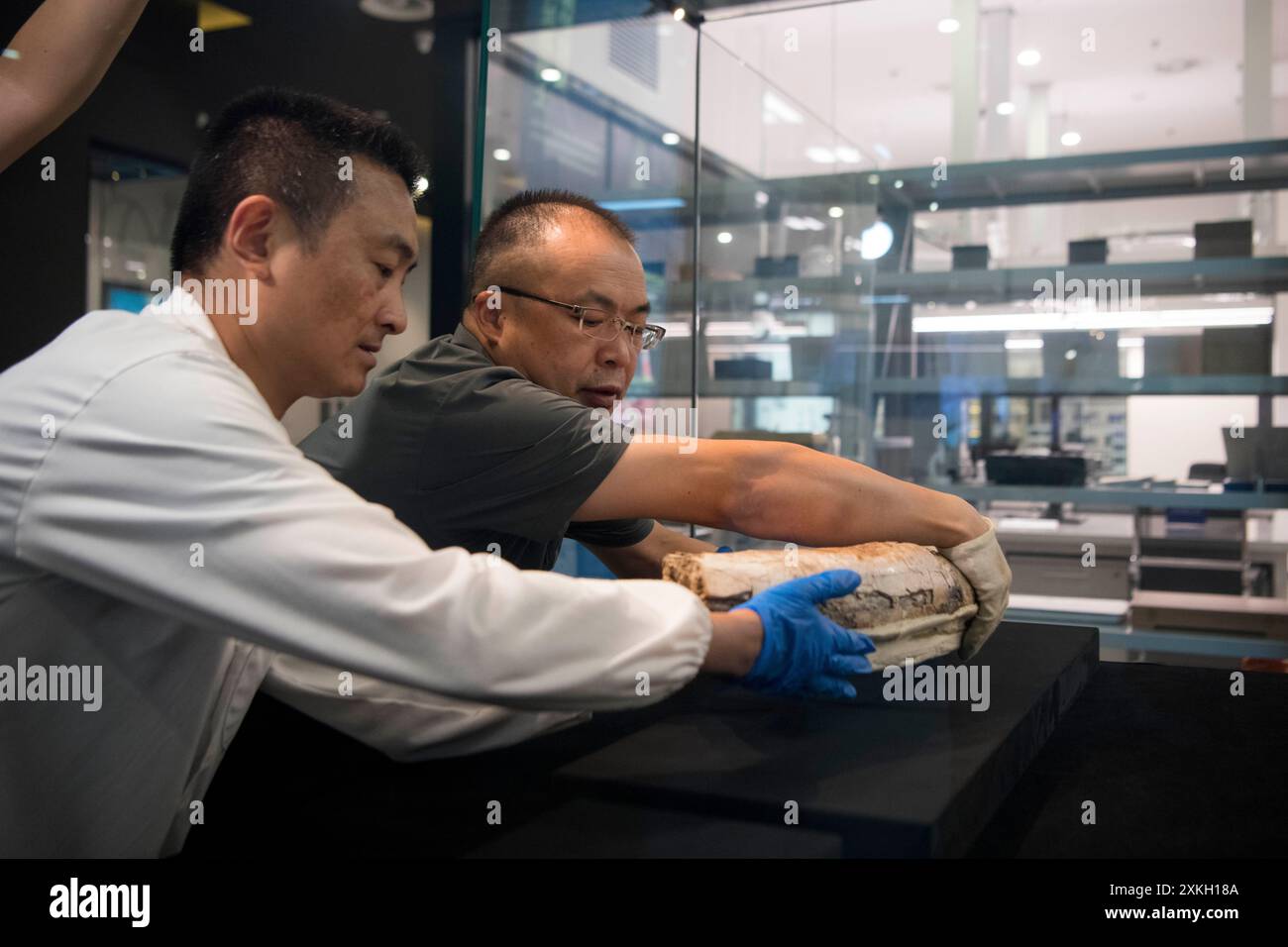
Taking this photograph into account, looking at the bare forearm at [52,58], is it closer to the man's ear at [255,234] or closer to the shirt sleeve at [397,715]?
the man's ear at [255,234]

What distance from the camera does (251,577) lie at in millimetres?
699

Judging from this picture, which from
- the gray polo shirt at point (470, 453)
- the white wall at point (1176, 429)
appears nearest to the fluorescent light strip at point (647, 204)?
the white wall at point (1176, 429)

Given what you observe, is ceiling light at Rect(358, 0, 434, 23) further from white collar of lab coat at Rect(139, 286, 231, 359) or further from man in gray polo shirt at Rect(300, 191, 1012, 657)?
white collar of lab coat at Rect(139, 286, 231, 359)

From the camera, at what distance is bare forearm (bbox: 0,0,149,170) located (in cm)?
133

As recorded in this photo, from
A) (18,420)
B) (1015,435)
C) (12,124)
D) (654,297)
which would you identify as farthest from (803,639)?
(1015,435)

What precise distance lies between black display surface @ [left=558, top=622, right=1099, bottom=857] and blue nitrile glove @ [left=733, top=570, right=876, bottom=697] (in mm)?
58

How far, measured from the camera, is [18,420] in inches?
29.4

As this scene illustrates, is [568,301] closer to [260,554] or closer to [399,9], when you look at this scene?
[260,554]

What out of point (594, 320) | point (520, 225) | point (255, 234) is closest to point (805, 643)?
point (255, 234)

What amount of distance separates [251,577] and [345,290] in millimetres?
332

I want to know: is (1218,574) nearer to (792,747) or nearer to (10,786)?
(792,747)

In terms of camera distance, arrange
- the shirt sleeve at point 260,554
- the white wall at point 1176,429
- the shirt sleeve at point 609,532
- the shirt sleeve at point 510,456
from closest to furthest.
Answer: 1. the shirt sleeve at point 260,554
2. the shirt sleeve at point 510,456
3. the shirt sleeve at point 609,532
4. the white wall at point 1176,429

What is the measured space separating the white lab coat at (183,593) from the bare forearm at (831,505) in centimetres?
44

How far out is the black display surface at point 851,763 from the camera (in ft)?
2.57
